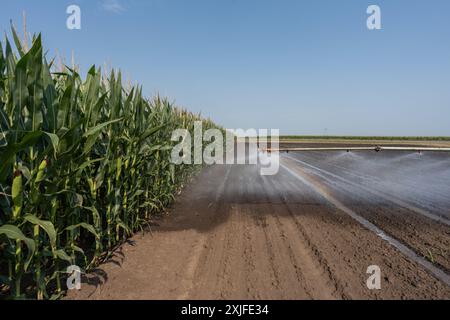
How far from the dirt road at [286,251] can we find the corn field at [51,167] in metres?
0.53

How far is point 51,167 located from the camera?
8.30 feet

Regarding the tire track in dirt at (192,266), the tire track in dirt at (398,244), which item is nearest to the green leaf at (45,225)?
the tire track in dirt at (192,266)

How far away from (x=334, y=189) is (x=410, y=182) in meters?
3.32

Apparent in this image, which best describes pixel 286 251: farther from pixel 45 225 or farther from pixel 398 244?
pixel 45 225

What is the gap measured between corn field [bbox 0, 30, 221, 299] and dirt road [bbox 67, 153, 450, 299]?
1.74ft

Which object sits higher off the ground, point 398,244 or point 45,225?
point 45,225

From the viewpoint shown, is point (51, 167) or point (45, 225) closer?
point (45, 225)

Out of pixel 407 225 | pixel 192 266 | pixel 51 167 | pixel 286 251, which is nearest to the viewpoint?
pixel 51 167

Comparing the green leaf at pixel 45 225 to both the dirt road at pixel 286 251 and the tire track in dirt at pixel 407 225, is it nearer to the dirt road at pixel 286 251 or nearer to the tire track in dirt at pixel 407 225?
the dirt road at pixel 286 251

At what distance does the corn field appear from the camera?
233cm

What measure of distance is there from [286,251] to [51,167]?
310cm

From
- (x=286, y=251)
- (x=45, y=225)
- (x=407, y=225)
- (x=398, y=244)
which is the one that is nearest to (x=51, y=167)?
(x=45, y=225)

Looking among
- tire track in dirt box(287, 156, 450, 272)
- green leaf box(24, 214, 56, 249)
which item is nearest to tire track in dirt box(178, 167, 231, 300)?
green leaf box(24, 214, 56, 249)
